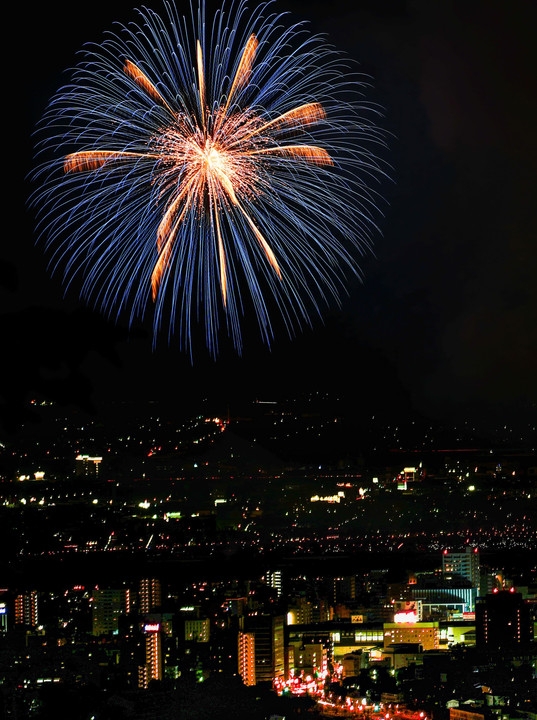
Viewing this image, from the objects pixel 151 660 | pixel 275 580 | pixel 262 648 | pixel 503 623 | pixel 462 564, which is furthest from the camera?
pixel 462 564

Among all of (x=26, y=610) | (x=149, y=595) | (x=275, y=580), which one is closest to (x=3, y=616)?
(x=26, y=610)

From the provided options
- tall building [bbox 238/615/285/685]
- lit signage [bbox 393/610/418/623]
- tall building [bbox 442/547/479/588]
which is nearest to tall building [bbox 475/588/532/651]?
lit signage [bbox 393/610/418/623]

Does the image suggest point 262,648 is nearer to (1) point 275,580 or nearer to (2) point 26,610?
(2) point 26,610

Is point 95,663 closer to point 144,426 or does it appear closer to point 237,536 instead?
point 237,536

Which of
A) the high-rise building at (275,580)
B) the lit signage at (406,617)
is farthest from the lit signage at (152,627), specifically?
the high-rise building at (275,580)

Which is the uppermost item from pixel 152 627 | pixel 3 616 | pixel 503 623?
pixel 3 616
